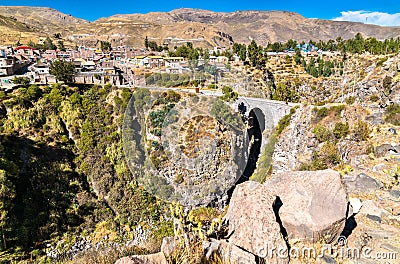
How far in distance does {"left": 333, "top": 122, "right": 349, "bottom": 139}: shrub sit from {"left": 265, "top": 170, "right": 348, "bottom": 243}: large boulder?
12.1m

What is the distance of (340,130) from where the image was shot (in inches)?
563

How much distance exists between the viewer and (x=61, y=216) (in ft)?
53.4

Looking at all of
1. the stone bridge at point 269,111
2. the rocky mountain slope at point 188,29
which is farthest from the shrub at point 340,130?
the rocky mountain slope at point 188,29

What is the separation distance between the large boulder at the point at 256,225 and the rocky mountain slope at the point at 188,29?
83.1m

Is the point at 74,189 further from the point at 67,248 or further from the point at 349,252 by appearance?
the point at 349,252

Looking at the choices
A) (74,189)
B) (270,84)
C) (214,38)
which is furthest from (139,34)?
(74,189)

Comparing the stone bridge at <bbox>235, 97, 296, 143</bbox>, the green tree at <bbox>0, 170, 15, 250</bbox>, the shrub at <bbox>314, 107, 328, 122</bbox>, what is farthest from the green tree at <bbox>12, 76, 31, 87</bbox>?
the shrub at <bbox>314, 107, 328, 122</bbox>

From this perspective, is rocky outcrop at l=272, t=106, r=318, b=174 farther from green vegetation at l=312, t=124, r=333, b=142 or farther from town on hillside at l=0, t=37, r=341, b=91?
town on hillside at l=0, t=37, r=341, b=91

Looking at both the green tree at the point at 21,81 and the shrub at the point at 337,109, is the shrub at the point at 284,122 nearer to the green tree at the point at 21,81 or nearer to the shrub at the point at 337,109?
the shrub at the point at 337,109

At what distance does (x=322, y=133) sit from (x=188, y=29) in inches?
4123

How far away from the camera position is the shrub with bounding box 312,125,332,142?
15.1m

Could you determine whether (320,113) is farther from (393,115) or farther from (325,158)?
(325,158)

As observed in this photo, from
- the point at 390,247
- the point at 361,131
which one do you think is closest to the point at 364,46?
the point at 361,131

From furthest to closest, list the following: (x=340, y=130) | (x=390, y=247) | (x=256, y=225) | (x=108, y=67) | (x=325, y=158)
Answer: (x=108, y=67) → (x=340, y=130) → (x=325, y=158) → (x=390, y=247) → (x=256, y=225)
